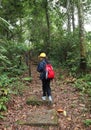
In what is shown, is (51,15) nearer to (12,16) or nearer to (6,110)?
(12,16)

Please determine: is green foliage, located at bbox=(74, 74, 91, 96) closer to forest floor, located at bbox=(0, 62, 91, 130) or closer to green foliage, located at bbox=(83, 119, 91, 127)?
forest floor, located at bbox=(0, 62, 91, 130)

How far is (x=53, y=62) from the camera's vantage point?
1689 cm

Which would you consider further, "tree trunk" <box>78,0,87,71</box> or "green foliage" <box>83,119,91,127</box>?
"tree trunk" <box>78,0,87,71</box>

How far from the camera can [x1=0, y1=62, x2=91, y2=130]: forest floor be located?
22.7ft

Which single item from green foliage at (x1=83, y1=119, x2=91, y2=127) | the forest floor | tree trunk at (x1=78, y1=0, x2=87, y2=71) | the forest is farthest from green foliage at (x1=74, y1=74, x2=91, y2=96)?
green foliage at (x1=83, y1=119, x2=91, y2=127)

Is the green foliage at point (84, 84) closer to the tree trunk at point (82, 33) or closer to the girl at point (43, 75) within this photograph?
the tree trunk at point (82, 33)

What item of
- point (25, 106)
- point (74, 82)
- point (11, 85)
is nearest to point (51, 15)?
point (74, 82)

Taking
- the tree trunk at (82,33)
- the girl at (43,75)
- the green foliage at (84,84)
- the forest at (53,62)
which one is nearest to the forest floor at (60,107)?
the forest at (53,62)

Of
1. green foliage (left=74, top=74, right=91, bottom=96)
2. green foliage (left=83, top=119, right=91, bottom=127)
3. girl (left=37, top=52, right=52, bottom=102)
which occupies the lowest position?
green foliage (left=83, top=119, right=91, bottom=127)

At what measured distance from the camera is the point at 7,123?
273 inches

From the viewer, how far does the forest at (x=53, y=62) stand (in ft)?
25.5

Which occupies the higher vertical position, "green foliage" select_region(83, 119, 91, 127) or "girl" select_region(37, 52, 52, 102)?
"girl" select_region(37, 52, 52, 102)

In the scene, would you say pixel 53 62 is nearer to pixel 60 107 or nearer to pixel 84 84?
pixel 84 84

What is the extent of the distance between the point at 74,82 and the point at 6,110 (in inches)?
191
